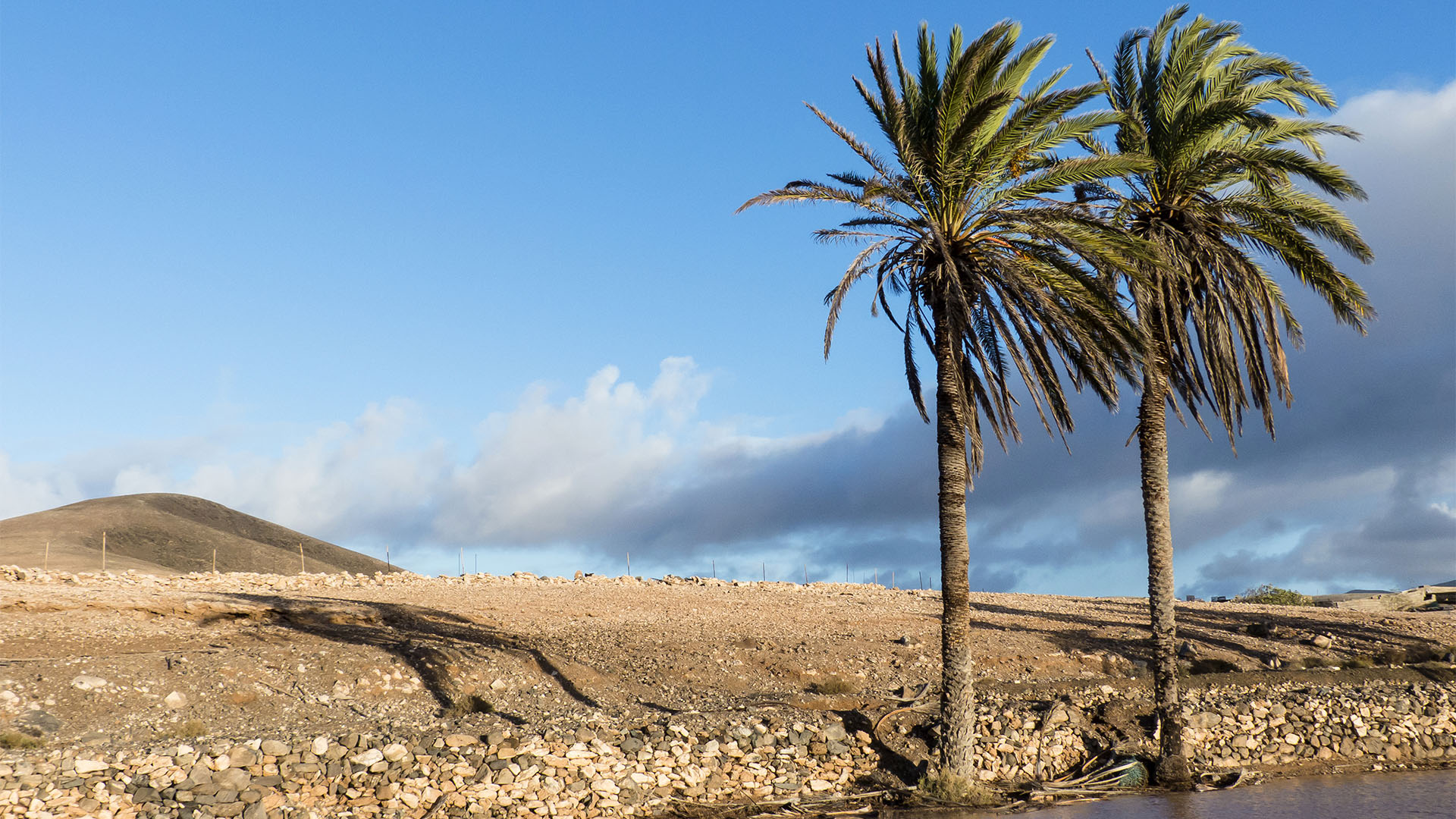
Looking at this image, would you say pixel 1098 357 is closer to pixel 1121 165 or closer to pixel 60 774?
pixel 1121 165

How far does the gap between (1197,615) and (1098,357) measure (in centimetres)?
1861

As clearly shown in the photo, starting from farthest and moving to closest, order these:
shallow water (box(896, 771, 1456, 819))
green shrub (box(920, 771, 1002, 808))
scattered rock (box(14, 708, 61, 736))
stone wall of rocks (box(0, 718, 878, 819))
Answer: scattered rock (box(14, 708, 61, 736)) → green shrub (box(920, 771, 1002, 808)) → shallow water (box(896, 771, 1456, 819)) → stone wall of rocks (box(0, 718, 878, 819))

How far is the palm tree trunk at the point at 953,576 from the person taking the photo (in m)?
17.4

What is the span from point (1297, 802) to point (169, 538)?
74.9 metres

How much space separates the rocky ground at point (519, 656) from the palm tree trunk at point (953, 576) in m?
1.42

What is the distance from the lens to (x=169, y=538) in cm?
7438

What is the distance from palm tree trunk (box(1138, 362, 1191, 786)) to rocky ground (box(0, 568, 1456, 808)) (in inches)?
121

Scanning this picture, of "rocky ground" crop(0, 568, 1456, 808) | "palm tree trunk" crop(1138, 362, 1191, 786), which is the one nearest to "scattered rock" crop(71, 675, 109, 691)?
"rocky ground" crop(0, 568, 1456, 808)

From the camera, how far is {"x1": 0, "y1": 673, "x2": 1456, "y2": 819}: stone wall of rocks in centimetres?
1562

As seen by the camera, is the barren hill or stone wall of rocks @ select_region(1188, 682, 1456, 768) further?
the barren hill

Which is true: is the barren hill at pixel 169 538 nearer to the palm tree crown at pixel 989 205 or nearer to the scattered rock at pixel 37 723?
the scattered rock at pixel 37 723

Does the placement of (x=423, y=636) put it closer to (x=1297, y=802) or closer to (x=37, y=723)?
(x=37, y=723)

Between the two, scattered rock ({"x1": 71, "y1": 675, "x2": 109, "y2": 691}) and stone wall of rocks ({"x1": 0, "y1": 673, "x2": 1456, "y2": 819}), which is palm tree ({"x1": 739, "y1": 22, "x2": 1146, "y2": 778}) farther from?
scattered rock ({"x1": 71, "y1": 675, "x2": 109, "y2": 691})

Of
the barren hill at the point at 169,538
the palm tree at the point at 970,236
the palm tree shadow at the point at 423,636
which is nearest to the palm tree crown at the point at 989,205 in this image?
the palm tree at the point at 970,236
